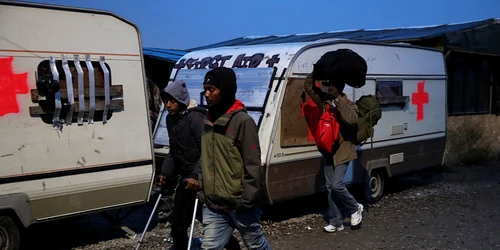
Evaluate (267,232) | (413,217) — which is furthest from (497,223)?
(267,232)

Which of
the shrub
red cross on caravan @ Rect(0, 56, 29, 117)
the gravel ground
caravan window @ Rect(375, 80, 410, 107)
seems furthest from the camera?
the shrub

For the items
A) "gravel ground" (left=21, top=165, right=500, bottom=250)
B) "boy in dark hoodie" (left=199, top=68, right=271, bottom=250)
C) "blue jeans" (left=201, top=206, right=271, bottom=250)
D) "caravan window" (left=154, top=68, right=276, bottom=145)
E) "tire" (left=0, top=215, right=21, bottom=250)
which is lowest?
"gravel ground" (left=21, top=165, right=500, bottom=250)

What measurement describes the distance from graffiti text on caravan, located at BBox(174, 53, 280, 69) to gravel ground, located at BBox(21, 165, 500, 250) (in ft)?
6.81

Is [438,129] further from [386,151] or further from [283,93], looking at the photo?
[283,93]

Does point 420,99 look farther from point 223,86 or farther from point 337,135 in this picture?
point 223,86

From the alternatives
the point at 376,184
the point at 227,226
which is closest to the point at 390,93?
the point at 376,184

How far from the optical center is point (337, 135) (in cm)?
667

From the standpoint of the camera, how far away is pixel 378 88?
847 cm

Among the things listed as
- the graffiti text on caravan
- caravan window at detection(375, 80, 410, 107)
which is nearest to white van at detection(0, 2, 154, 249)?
the graffiti text on caravan

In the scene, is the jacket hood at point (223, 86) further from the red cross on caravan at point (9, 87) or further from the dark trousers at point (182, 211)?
the red cross on caravan at point (9, 87)

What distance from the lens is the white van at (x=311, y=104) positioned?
A: 22.9ft

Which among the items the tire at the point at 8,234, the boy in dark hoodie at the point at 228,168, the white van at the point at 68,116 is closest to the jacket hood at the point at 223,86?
the boy in dark hoodie at the point at 228,168

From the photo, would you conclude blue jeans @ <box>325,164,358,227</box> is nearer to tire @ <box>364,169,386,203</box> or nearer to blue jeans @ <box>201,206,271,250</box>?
tire @ <box>364,169,386,203</box>

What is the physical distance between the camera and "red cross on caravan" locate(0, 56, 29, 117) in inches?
219
